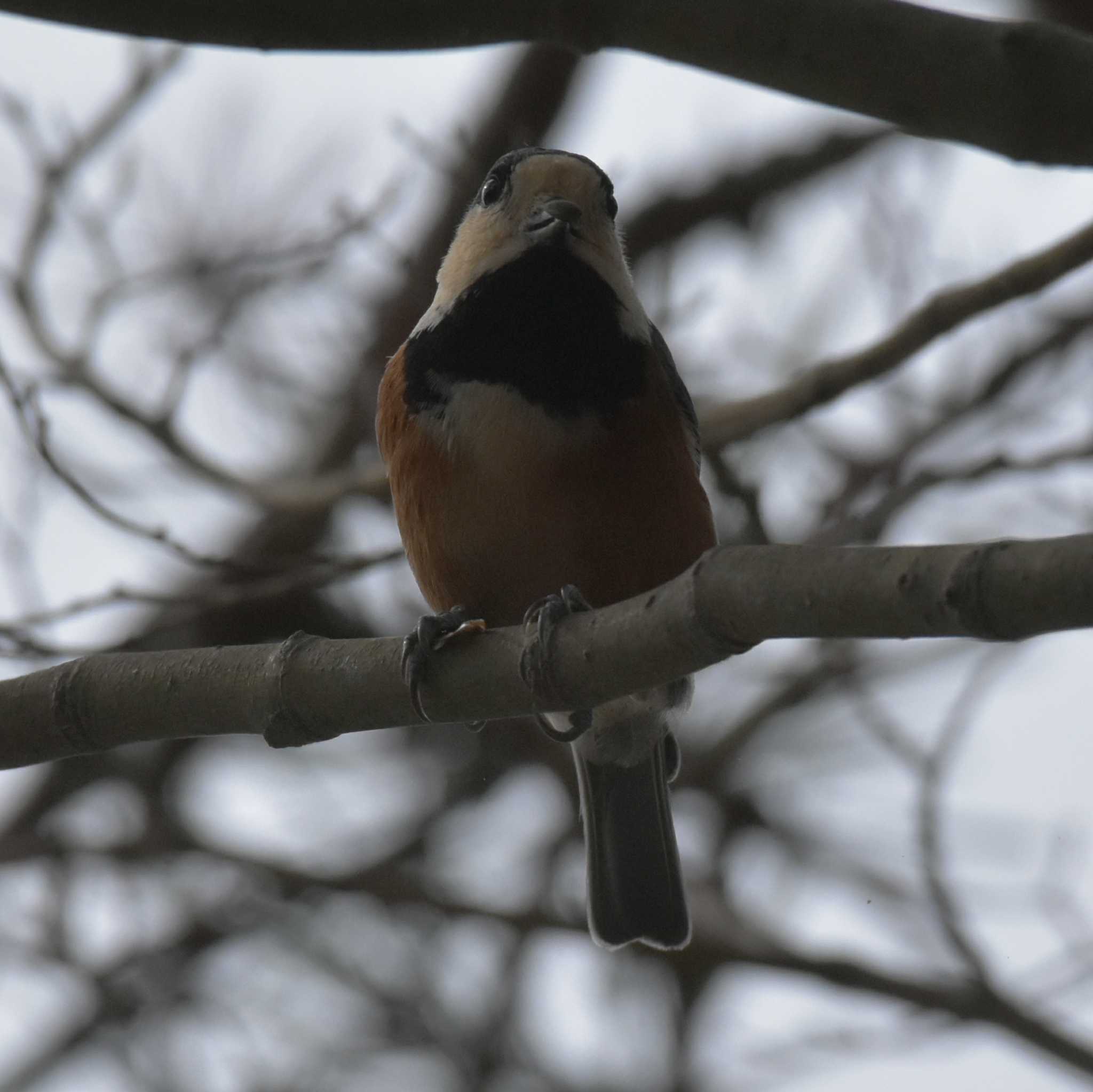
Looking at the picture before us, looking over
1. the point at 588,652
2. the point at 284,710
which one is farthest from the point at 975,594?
the point at 284,710

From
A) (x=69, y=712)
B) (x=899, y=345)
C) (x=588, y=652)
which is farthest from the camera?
(x=899, y=345)

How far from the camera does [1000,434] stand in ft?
20.0

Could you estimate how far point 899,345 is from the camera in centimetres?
429

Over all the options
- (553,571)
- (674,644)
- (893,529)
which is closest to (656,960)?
(893,529)

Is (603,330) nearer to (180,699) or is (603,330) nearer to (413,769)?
(180,699)

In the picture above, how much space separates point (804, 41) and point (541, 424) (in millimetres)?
1083

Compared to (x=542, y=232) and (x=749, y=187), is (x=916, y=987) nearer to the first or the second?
(x=542, y=232)

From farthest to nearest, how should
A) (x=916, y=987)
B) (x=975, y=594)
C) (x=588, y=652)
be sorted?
1. (x=916, y=987)
2. (x=588, y=652)
3. (x=975, y=594)

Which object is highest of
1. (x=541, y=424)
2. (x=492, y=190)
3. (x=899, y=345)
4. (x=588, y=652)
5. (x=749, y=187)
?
(x=749, y=187)

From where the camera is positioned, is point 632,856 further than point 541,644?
Yes

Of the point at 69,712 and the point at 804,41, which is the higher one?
the point at 804,41

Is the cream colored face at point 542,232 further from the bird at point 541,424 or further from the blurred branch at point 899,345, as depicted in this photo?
the blurred branch at point 899,345

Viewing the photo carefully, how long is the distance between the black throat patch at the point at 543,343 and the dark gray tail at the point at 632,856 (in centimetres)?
136

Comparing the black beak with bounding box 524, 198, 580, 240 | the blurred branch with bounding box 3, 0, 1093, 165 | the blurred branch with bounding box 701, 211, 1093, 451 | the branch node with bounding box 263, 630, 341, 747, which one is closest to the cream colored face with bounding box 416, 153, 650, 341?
the black beak with bounding box 524, 198, 580, 240
